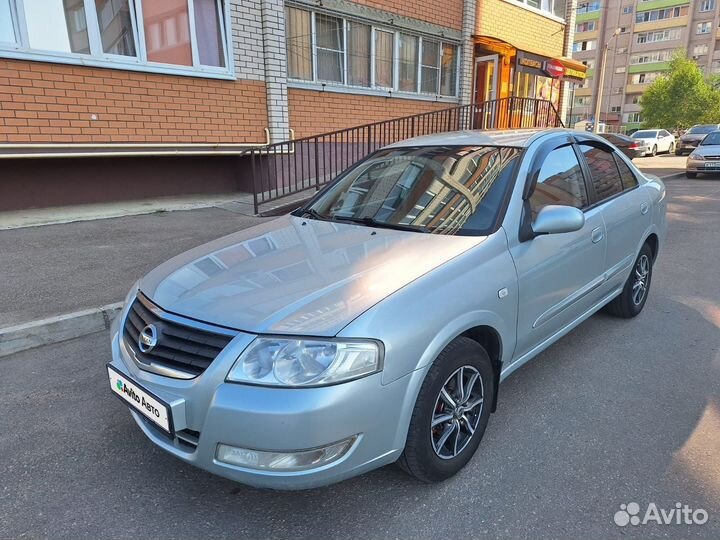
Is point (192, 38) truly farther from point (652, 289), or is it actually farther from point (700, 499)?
point (700, 499)

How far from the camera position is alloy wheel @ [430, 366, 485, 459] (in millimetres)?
2238

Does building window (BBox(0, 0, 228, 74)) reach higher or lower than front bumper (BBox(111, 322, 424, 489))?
higher

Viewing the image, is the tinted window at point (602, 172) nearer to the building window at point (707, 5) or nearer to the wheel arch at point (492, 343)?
the wheel arch at point (492, 343)

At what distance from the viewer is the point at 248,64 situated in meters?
8.91

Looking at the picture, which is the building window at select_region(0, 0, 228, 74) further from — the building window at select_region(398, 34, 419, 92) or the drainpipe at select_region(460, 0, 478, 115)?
the drainpipe at select_region(460, 0, 478, 115)

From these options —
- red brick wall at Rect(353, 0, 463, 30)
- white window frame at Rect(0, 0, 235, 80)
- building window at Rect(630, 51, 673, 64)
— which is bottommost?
white window frame at Rect(0, 0, 235, 80)

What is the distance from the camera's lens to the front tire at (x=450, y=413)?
2.09 meters

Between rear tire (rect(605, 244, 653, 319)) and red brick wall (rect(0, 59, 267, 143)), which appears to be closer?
rear tire (rect(605, 244, 653, 319))

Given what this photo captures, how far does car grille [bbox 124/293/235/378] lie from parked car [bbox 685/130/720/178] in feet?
58.1

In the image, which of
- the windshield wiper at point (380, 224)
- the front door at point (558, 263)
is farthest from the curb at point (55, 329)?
the front door at point (558, 263)

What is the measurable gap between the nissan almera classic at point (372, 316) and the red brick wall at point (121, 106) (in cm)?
572

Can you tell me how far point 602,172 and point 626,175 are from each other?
0.51 metres

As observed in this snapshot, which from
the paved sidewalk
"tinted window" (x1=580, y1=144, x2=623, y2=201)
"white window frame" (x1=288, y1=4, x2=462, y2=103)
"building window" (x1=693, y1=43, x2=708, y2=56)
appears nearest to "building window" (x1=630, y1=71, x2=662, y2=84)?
"building window" (x1=693, y1=43, x2=708, y2=56)

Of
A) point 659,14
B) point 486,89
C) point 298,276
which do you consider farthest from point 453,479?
point 659,14
